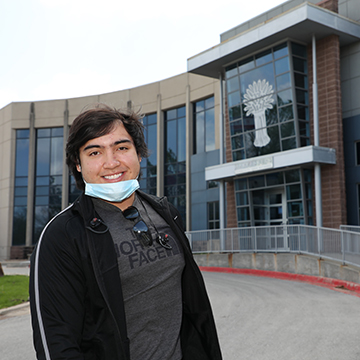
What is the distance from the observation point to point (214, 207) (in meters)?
27.9

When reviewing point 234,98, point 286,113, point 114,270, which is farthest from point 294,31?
point 114,270

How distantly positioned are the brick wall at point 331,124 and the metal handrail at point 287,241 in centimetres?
162

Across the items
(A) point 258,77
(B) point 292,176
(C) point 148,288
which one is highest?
(A) point 258,77

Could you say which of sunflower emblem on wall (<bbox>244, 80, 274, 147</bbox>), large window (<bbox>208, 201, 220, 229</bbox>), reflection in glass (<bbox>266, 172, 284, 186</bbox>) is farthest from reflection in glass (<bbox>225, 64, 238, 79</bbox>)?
large window (<bbox>208, 201, 220, 229</bbox>)

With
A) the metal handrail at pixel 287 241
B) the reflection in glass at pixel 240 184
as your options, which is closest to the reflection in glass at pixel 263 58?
the reflection in glass at pixel 240 184

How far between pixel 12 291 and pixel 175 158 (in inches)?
828

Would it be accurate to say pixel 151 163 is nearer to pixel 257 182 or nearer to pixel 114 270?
pixel 257 182

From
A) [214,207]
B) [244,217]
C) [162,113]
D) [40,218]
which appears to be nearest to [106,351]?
[244,217]

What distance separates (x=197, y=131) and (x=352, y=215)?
47.1 ft

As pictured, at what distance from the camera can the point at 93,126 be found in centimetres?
228

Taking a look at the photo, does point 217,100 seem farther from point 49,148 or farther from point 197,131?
point 49,148

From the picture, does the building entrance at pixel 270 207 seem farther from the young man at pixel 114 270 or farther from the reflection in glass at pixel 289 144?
the young man at pixel 114 270

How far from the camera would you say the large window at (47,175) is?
37.5 metres

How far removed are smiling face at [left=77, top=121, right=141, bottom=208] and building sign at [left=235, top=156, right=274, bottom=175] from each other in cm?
1685
